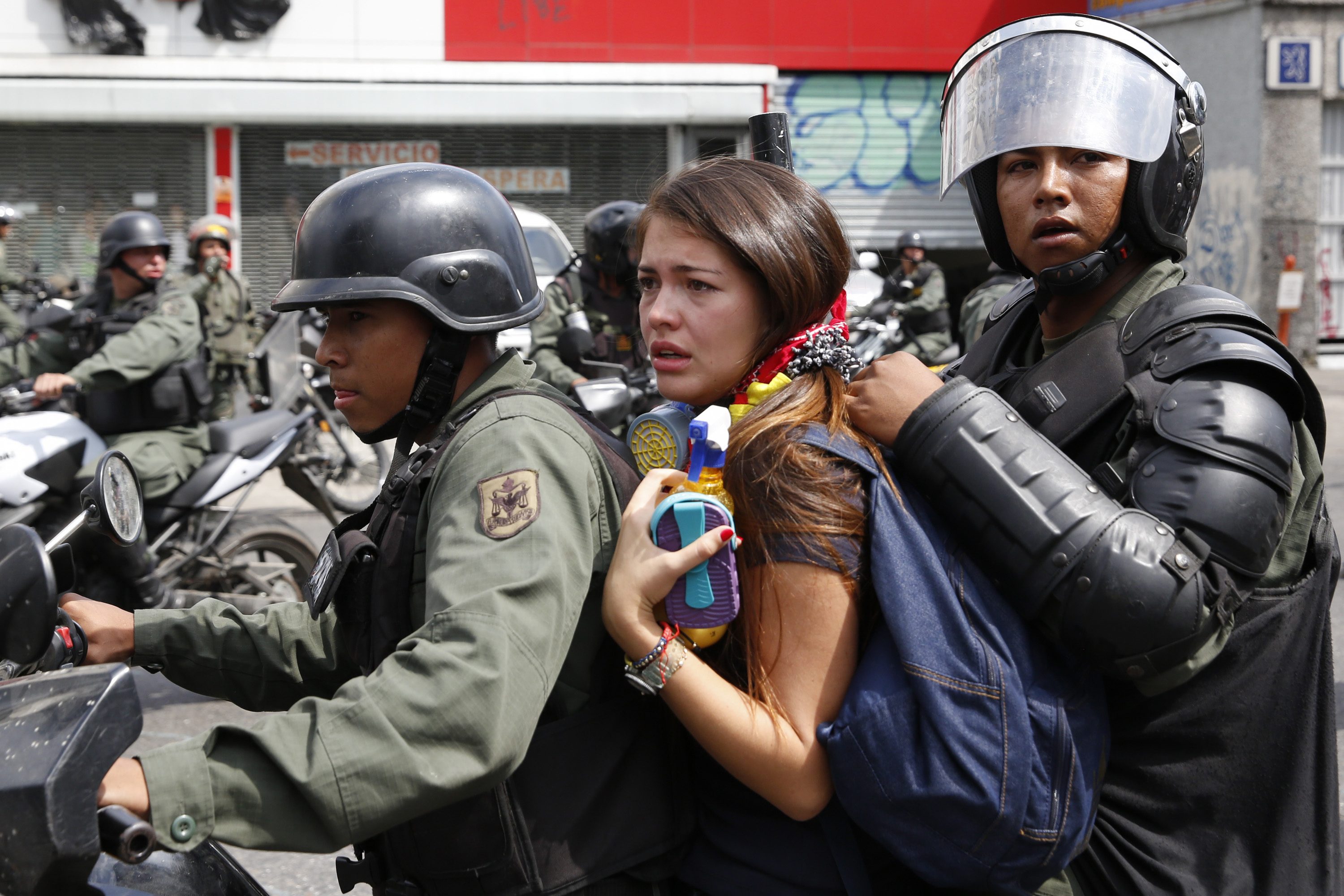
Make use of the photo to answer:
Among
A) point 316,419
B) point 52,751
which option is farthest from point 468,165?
point 52,751

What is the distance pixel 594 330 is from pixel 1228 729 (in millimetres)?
5553

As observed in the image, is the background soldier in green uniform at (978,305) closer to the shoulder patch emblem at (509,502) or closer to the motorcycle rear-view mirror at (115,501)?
the motorcycle rear-view mirror at (115,501)

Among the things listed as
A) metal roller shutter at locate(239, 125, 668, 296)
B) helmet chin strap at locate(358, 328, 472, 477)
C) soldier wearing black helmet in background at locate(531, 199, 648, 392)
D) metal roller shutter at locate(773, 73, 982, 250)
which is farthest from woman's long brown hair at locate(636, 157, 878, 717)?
metal roller shutter at locate(773, 73, 982, 250)

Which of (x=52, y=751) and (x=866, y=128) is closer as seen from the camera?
(x=52, y=751)

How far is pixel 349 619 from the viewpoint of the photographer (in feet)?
5.82

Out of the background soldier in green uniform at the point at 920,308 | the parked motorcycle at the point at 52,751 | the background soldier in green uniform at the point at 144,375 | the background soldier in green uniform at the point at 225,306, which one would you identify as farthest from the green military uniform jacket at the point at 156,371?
the background soldier in green uniform at the point at 920,308

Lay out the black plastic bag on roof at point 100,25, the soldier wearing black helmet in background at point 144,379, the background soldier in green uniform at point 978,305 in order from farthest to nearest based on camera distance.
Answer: the black plastic bag on roof at point 100,25
the background soldier in green uniform at point 978,305
the soldier wearing black helmet in background at point 144,379

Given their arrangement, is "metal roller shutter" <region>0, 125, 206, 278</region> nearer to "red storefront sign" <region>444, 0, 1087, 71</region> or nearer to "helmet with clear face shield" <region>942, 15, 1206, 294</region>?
"red storefront sign" <region>444, 0, 1087, 71</region>

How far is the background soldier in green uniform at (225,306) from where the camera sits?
9852 mm

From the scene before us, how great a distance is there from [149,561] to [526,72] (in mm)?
14010

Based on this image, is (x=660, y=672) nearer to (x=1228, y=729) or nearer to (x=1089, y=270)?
(x=1228, y=729)

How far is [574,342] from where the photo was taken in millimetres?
6227

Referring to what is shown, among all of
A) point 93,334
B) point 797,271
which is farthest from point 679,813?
point 93,334

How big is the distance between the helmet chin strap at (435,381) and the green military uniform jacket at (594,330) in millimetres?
4669
